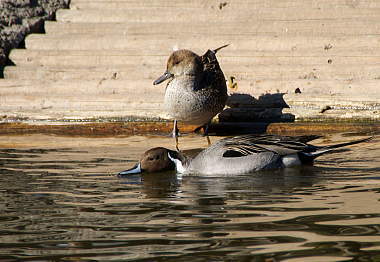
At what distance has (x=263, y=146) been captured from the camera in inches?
266

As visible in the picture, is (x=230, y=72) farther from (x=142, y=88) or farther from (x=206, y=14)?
(x=206, y=14)

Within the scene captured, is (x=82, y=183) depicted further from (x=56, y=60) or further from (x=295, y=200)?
(x=56, y=60)

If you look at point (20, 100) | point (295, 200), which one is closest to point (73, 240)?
point (295, 200)

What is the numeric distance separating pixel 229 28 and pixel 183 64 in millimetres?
1795

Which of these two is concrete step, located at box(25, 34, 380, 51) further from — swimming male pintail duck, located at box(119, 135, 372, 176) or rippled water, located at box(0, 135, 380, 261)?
swimming male pintail duck, located at box(119, 135, 372, 176)

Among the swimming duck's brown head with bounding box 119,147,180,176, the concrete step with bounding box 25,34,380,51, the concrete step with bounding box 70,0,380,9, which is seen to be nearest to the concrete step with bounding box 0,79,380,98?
the concrete step with bounding box 25,34,380,51

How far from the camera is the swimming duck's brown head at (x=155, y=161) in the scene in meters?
6.79

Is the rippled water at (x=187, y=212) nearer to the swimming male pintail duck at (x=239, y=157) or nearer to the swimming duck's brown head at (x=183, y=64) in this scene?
the swimming male pintail duck at (x=239, y=157)

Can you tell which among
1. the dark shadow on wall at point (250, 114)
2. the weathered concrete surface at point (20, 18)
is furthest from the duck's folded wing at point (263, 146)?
the weathered concrete surface at point (20, 18)

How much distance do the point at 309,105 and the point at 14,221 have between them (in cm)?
459

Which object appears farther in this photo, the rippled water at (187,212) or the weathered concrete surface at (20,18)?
the weathered concrete surface at (20,18)

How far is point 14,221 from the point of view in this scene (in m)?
4.78

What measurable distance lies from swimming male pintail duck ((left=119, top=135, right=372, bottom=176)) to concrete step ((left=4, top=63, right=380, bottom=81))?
237 cm

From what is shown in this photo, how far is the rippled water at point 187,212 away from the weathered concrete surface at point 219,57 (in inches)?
62.2
